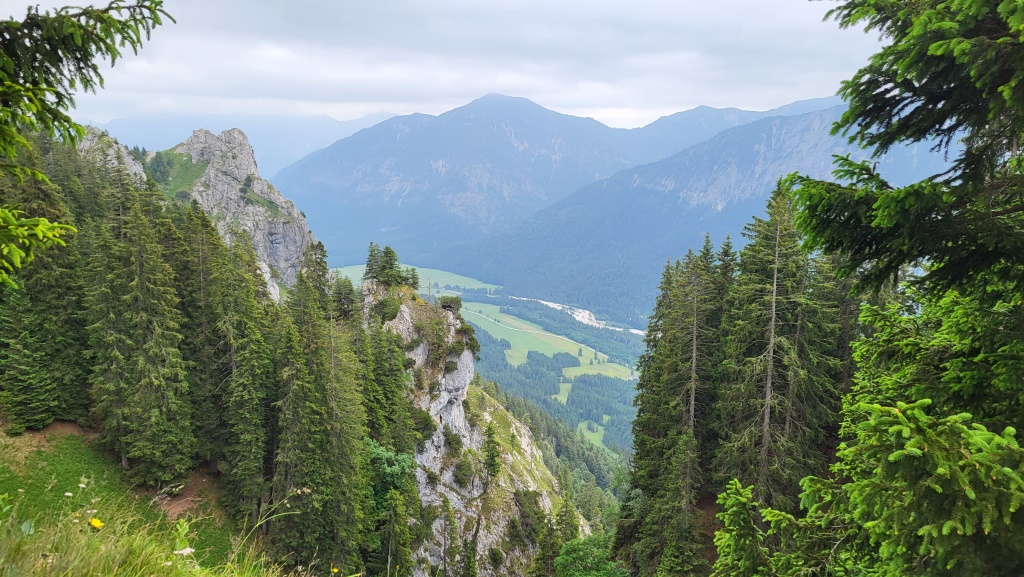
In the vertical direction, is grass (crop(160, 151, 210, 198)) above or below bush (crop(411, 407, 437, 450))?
above

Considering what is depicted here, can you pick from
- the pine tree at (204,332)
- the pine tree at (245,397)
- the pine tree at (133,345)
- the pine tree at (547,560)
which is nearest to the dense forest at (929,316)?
the pine tree at (245,397)

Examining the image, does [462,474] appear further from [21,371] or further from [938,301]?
[938,301]

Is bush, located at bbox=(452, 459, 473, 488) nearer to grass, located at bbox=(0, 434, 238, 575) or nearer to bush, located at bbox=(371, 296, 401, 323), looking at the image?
bush, located at bbox=(371, 296, 401, 323)

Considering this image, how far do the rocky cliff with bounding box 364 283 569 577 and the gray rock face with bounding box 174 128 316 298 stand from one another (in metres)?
79.8

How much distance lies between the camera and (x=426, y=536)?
4056 cm

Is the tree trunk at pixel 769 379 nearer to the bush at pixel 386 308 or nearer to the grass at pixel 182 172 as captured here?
the bush at pixel 386 308

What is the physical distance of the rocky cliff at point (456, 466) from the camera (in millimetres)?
45375

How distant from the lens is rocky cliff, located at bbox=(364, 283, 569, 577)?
45.4m

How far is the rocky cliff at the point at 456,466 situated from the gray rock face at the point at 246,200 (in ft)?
262

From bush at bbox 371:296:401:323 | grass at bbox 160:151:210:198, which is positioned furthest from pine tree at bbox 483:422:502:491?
grass at bbox 160:151:210:198

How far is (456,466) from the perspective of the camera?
49.5m

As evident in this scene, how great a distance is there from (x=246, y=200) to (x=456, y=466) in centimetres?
11105

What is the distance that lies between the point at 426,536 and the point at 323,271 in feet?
92.2

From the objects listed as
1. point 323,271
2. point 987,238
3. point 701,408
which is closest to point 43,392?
point 323,271
